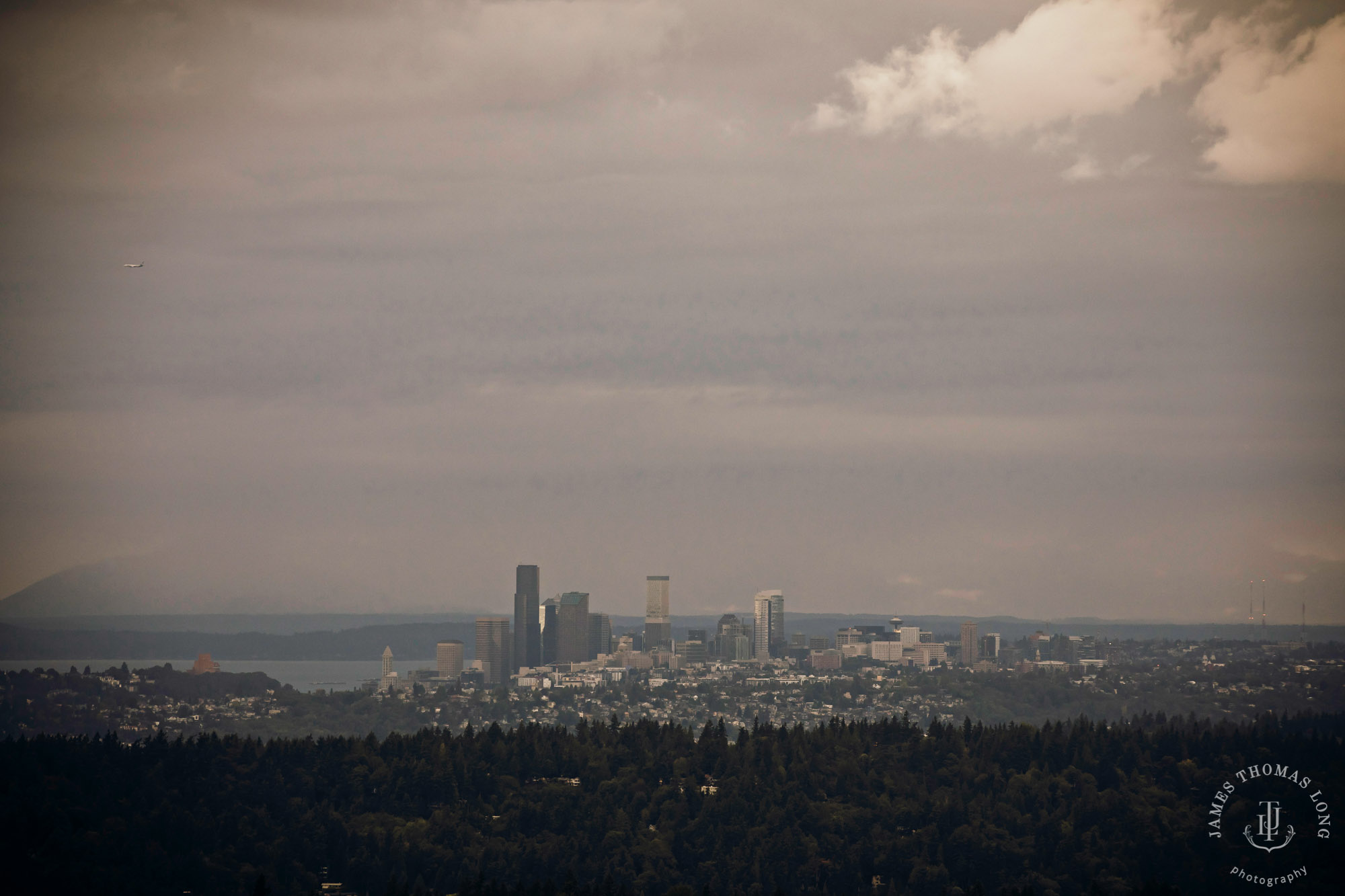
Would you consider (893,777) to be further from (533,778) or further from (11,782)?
(11,782)

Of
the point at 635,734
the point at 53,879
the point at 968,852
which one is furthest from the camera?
the point at 635,734

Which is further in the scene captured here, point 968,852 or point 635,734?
point 635,734

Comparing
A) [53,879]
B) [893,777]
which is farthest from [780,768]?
[53,879]

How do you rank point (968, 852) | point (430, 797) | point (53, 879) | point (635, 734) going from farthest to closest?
point (635, 734), point (430, 797), point (968, 852), point (53, 879)

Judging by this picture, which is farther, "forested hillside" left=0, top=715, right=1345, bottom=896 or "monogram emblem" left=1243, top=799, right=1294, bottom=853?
"monogram emblem" left=1243, top=799, right=1294, bottom=853

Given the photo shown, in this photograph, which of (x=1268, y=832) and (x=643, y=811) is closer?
(x=1268, y=832)

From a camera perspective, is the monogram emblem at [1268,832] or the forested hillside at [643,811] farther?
the monogram emblem at [1268,832]

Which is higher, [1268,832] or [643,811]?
[1268,832]
